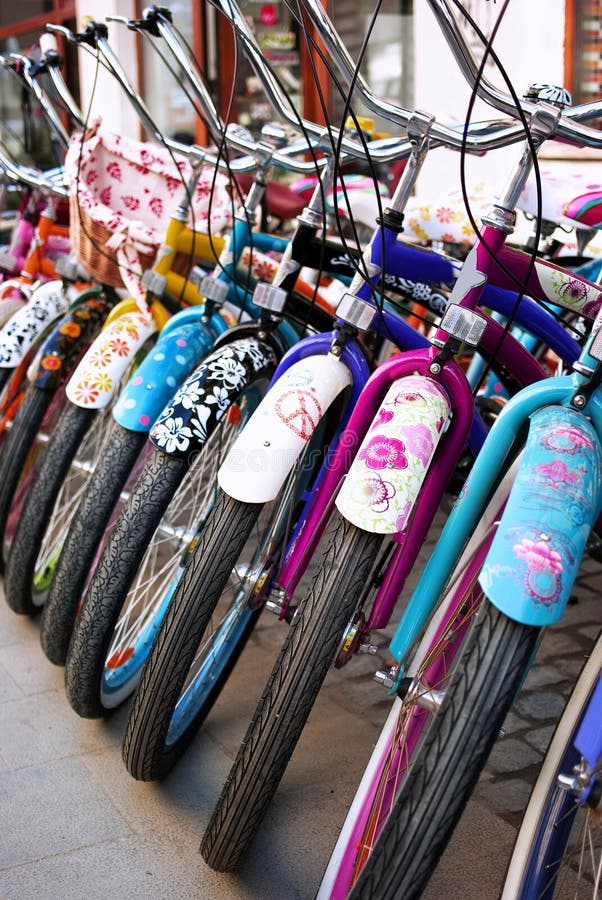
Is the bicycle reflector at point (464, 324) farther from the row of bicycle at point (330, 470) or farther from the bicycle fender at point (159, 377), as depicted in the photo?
the bicycle fender at point (159, 377)

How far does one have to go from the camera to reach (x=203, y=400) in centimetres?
207

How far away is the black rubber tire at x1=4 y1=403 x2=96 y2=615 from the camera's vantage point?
8.51 ft

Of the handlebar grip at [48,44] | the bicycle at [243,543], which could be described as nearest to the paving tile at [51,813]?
the bicycle at [243,543]

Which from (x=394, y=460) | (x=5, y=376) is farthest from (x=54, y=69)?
(x=394, y=460)

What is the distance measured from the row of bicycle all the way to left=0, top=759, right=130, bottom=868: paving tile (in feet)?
0.43

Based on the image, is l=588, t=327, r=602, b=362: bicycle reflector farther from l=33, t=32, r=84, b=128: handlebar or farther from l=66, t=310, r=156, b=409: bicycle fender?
l=33, t=32, r=84, b=128: handlebar

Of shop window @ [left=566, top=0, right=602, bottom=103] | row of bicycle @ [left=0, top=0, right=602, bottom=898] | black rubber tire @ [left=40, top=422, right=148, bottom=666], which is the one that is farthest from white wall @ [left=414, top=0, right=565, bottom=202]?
black rubber tire @ [left=40, top=422, right=148, bottom=666]

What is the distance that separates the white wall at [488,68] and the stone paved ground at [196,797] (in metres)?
2.32

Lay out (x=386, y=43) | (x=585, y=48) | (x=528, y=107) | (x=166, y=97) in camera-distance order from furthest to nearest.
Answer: (x=166, y=97) → (x=386, y=43) → (x=585, y=48) → (x=528, y=107)

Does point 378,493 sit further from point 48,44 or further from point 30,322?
point 48,44

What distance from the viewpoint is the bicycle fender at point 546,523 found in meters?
1.35

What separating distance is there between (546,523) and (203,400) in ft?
2.90

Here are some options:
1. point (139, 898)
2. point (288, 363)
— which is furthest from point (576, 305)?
point (139, 898)

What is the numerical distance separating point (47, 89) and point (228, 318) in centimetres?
97
